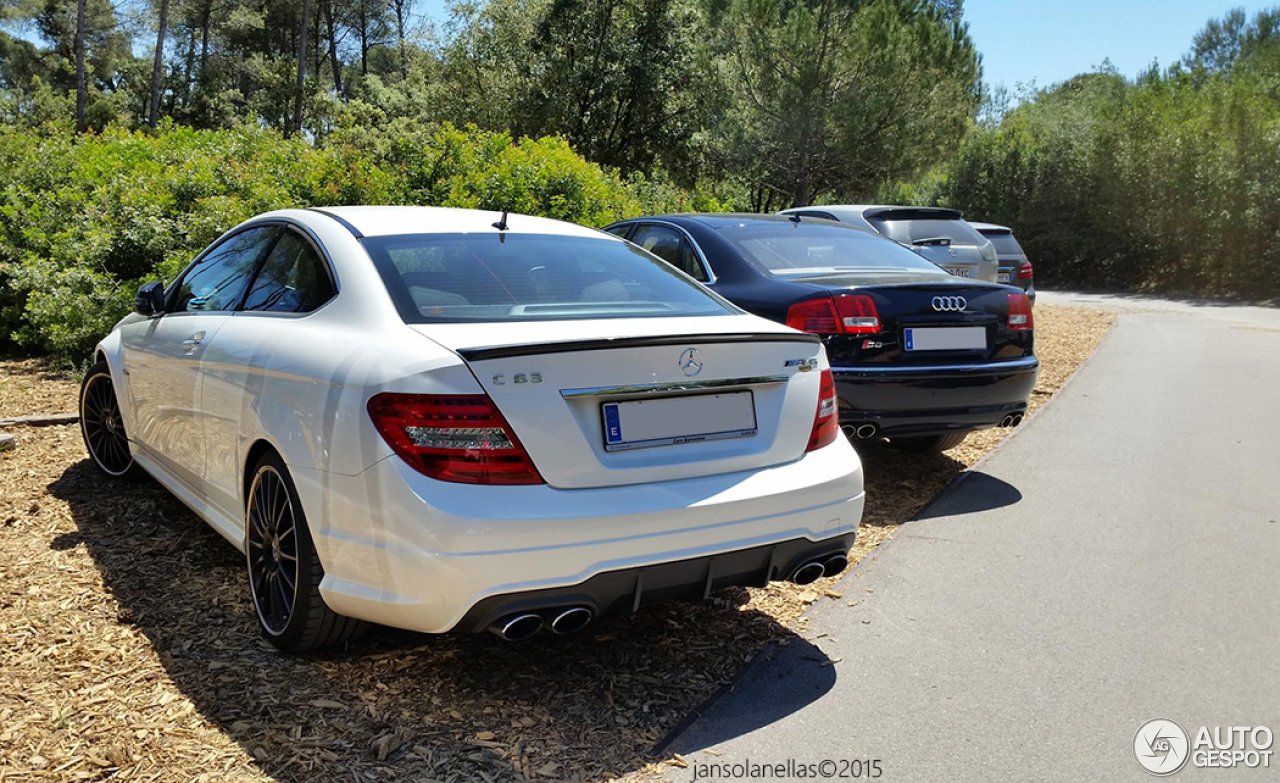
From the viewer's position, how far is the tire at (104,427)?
554cm

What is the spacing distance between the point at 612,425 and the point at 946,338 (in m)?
3.21

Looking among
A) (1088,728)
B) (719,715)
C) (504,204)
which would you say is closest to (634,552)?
(719,715)

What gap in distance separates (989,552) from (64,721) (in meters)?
3.96

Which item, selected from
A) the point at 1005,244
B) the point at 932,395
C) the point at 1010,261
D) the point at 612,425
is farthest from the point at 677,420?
the point at 1005,244

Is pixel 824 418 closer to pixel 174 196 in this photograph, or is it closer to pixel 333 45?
pixel 174 196

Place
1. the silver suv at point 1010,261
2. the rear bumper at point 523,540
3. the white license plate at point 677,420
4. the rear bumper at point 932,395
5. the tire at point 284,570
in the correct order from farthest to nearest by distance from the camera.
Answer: the silver suv at point 1010,261 < the rear bumper at point 932,395 < the tire at point 284,570 < the white license plate at point 677,420 < the rear bumper at point 523,540

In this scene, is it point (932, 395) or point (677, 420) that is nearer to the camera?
point (677, 420)

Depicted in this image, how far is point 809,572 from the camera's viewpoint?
3.50 m

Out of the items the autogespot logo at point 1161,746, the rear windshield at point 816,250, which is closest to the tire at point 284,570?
the autogespot logo at point 1161,746

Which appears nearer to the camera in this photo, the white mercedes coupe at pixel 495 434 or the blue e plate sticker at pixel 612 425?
the white mercedes coupe at pixel 495 434

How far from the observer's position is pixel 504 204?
963 cm

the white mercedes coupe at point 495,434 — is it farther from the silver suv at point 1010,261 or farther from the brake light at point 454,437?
the silver suv at point 1010,261

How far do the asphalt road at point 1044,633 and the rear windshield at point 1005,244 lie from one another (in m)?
7.72

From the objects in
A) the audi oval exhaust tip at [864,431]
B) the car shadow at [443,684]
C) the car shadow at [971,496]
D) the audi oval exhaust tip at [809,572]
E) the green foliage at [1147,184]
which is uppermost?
the green foliage at [1147,184]
